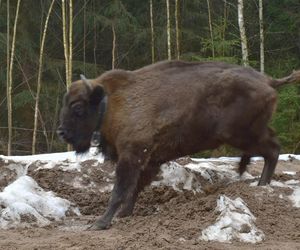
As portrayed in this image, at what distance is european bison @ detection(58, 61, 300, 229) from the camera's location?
6.30 metres

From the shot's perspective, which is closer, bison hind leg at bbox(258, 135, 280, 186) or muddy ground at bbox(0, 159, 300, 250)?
muddy ground at bbox(0, 159, 300, 250)

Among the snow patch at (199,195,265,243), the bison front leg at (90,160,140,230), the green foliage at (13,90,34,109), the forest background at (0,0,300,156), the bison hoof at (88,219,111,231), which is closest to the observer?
the snow patch at (199,195,265,243)

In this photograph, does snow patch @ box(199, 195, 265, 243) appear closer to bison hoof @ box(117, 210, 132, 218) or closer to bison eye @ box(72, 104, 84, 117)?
bison hoof @ box(117, 210, 132, 218)

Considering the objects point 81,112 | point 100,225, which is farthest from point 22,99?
point 100,225

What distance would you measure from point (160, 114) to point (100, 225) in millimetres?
1175

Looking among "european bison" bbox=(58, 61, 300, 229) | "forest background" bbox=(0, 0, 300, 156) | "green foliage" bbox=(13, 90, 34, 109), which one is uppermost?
"european bison" bbox=(58, 61, 300, 229)

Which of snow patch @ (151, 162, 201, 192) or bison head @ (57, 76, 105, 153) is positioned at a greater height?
bison head @ (57, 76, 105, 153)

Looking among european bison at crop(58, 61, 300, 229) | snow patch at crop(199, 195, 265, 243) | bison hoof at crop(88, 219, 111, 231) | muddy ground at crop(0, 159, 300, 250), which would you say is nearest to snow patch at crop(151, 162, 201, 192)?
muddy ground at crop(0, 159, 300, 250)

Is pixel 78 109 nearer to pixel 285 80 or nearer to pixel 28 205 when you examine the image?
pixel 28 205

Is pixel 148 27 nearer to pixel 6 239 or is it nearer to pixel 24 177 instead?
pixel 24 177

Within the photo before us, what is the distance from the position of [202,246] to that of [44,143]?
17583 mm

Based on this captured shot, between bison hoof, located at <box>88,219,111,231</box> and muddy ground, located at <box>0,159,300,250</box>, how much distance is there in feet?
0.21

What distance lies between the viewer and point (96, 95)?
6.31 metres

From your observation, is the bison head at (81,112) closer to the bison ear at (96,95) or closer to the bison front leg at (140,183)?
the bison ear at (96,95)
